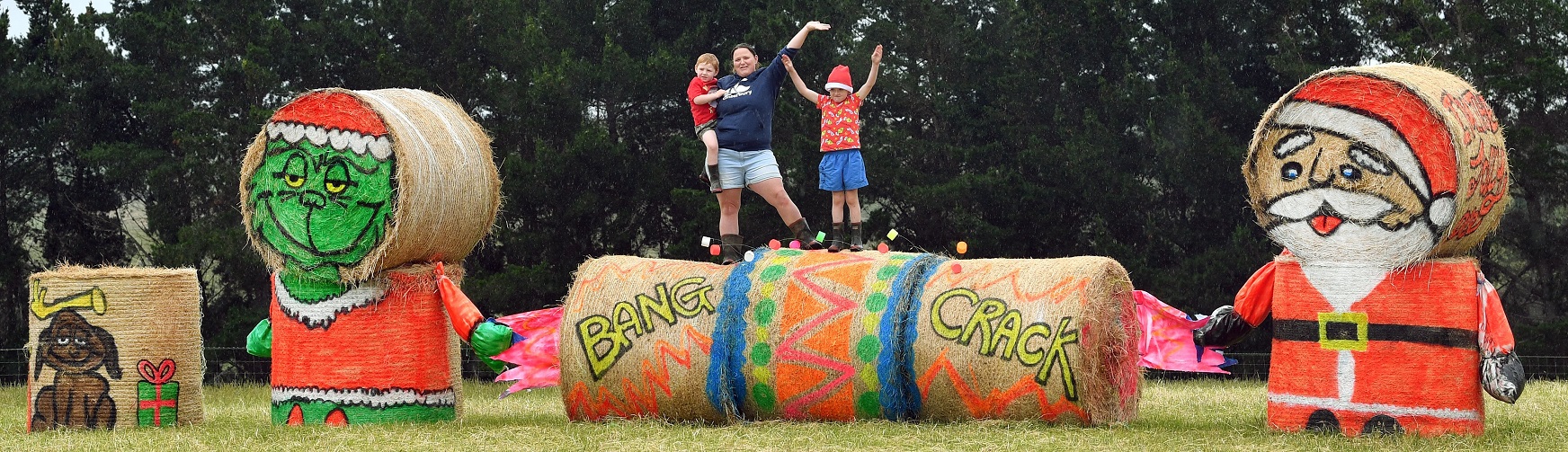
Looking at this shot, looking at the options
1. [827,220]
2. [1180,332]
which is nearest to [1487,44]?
[827,220]

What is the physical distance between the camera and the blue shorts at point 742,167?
11586 mm

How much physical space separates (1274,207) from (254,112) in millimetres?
16455

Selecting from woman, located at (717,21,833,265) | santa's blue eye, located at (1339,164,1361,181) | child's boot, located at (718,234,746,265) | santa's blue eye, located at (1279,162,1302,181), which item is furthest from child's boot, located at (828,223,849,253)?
santa's blue eye, located at (1339,164,1361,181)

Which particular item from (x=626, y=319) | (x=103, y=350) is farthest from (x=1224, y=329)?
(x=103, y=350)

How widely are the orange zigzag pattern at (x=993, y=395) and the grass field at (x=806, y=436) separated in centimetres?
11

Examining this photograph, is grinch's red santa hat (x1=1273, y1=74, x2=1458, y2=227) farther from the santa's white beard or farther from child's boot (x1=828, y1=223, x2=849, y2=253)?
child's boot (x1=828, y1=223, x2=849, y2=253)

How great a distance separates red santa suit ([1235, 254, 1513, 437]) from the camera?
9047mm

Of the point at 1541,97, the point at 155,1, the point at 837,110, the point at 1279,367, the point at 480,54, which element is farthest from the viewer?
the point at 155,1

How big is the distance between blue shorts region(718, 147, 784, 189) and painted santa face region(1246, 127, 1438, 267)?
11.8 ft

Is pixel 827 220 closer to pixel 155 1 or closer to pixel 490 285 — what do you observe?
pixel 490 285

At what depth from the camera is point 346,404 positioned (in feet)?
35.9

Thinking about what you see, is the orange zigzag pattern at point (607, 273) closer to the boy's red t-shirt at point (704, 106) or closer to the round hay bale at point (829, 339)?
the round hay bale at point (829, 339)

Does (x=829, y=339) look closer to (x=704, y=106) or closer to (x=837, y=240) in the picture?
(x=837, y=240)

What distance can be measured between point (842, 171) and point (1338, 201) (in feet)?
12.2
